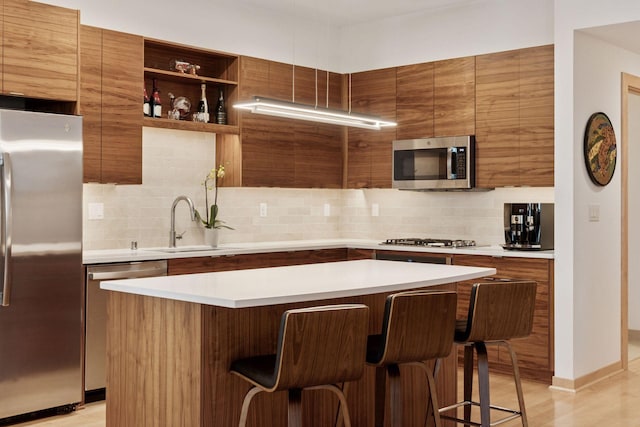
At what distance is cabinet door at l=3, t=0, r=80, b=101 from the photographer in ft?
14.2

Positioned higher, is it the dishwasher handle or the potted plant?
the potted plant

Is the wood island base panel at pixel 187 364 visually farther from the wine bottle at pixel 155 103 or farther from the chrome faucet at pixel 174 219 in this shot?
the wine bottle at pixel 155 103

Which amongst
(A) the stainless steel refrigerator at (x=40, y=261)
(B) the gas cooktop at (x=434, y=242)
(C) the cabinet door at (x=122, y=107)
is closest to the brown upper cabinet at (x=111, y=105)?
(C) the cabinet door at (x=122, y=107)

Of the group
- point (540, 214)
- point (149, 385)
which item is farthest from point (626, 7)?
point (149, 385)

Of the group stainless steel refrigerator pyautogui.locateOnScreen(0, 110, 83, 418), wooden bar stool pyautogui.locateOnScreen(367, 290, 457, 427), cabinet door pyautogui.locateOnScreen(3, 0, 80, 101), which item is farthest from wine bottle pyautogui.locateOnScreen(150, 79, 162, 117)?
wooden bar stool pyautogui.locateOnScreen(367, 290, 457, 427)

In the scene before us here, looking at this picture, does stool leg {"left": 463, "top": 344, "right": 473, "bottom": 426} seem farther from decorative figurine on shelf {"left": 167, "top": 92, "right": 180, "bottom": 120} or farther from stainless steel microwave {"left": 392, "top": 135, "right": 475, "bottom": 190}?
decorative figurine on shelf {"left": 167, "top": 92, "right": 180, "bottom": 120}

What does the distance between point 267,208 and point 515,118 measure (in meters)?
2.21

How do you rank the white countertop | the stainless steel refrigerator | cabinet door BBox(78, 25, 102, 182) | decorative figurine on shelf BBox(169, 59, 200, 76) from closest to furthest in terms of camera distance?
the stainless steel refrigerator
the white countertop
cabinet door BBox(78, 25, 102, 182)
decorative figurine on shelf BBox(169, 59, 200, 76)

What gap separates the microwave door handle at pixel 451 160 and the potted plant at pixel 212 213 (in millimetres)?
1765

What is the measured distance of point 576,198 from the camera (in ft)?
17.1

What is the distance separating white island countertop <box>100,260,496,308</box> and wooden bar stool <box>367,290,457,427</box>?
0.17m

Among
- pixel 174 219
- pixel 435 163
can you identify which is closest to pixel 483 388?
pixel 435 163

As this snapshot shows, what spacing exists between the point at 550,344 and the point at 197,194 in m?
2.86

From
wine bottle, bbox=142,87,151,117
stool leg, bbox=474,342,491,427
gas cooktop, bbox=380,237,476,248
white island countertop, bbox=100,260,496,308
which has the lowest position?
stool leg, bbox=474,342,491,427
